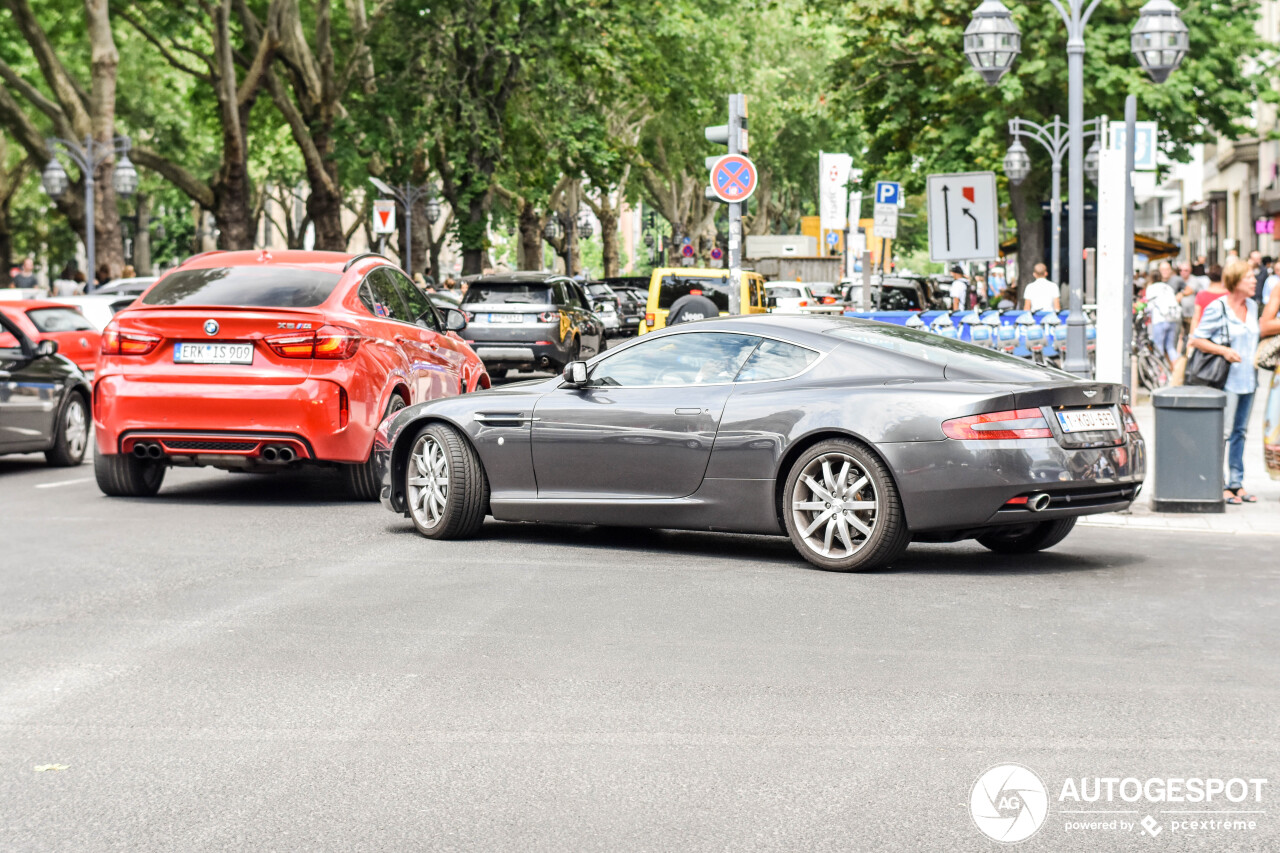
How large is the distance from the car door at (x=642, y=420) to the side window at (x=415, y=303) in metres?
3.83

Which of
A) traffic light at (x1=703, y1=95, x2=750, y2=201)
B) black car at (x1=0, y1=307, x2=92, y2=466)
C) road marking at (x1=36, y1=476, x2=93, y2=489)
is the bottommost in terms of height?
road marking at (x1=36, y1=476, x2=93, y2=489)

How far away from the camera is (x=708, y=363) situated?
32.1ft

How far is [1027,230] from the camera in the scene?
37.0m

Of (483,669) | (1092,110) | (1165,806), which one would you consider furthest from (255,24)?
(1165,806)

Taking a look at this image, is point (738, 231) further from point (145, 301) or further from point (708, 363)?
point (708, 363)

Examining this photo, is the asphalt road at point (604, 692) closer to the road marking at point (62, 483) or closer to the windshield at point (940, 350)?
the windshield at point (940, 350)

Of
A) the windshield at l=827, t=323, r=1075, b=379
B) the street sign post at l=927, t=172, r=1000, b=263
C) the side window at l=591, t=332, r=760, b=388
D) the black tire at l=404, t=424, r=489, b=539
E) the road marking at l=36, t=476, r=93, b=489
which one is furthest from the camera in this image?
the street sign post at l=927, t=172, r=1000, b=263

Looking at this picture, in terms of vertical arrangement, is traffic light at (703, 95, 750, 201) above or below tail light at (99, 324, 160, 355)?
above

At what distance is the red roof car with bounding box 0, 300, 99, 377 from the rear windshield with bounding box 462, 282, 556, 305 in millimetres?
6381

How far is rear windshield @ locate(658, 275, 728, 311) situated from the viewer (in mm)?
32844

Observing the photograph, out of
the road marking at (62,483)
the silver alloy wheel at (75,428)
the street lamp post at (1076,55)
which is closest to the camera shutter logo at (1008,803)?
the street lamp post at (1076,55)

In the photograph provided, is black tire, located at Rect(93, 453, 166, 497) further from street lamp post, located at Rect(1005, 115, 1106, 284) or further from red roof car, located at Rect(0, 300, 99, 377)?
street lamp post, located at Rect(1005, 115, 1106, 284)

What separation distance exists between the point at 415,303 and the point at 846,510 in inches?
229

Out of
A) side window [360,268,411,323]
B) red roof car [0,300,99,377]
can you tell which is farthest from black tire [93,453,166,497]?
red roof car [0,300,99,377]
